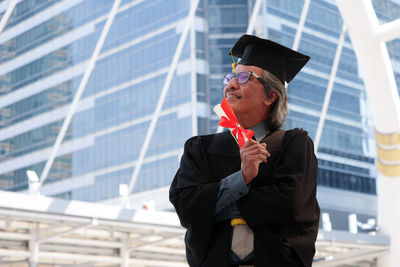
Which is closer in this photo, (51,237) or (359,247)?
(51,237)

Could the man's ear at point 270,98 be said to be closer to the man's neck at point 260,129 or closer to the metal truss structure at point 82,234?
the man's neck at point 260,129

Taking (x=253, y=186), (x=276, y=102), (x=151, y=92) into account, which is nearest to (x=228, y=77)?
(x=276, y=102)

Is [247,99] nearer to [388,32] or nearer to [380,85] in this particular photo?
[388,32]

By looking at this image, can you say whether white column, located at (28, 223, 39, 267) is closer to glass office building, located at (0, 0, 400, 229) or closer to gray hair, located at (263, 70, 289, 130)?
gray hair, located at (263, 70, 289, 130)

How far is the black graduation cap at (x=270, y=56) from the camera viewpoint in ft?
7.82

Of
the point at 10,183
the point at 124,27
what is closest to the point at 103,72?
the point at 124,27

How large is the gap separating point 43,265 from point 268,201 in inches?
315

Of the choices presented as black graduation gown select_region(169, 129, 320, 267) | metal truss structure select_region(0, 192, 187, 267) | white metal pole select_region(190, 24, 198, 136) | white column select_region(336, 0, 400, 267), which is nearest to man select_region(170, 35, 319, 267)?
black graduation gown select_region(169, 129, 320, 267)

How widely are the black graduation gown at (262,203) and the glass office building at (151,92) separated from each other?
3760 centimetres

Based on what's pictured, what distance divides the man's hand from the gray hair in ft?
0.86

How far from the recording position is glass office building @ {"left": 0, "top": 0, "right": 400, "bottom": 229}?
41.4 m

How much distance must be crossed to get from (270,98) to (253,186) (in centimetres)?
29

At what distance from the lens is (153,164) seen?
4147cm

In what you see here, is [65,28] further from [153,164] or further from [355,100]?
[355,100]
